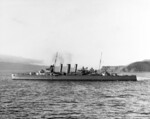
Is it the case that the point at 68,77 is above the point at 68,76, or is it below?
below

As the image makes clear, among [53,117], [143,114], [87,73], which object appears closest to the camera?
[53,117]

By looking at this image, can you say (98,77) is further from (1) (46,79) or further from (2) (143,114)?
(2) (143,114)

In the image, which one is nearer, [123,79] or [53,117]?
[53,117]

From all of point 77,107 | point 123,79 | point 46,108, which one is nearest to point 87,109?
point 77,107

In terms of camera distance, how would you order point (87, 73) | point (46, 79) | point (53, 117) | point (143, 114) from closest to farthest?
point (53, 117) < point (143, 114) < point (46, 79) < point (87, 73)

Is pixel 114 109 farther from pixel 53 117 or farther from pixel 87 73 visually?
pixel 87 73

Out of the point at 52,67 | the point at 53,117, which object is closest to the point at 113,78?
the point at 52,67

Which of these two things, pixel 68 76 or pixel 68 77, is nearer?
pixel 68 76

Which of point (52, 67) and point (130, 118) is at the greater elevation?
point (52, 67)

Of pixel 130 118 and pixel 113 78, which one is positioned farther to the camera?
pixel 113 78
